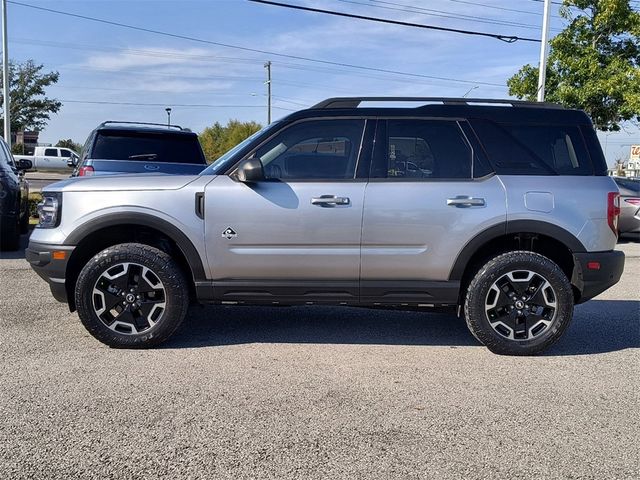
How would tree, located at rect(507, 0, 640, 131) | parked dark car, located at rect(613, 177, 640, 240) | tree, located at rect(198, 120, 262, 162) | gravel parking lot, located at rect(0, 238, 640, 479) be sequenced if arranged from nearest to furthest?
gravel parking lot, located at rect(0, 238, 640, 479), parked dark car, located at rect(613, 177, 640, 240), tree, located at rect(507, 0, 640, 131), tree, located at rect(198, 120, 262, 162)

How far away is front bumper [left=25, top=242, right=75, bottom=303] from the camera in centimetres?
472

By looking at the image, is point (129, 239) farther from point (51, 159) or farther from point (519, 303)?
point (51, 159)

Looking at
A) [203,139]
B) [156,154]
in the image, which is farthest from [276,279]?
[203,139]

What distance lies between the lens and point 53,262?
4742 millimetres

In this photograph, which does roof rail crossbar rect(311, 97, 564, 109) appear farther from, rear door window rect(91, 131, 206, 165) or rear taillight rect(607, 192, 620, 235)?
rear door window rect(91, 131, 206, 165)

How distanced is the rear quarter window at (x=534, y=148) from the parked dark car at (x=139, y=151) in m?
5.42

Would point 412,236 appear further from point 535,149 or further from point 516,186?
point 535,149

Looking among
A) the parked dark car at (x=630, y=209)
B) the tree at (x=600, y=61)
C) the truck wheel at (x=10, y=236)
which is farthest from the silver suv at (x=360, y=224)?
the tree at (x=600, y=61)

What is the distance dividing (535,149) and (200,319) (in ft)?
11.6

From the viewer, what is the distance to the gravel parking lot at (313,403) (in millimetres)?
3080

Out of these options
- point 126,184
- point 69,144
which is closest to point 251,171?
point 126,184

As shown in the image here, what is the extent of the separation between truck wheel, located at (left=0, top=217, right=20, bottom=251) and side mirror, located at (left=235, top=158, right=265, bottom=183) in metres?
5.76

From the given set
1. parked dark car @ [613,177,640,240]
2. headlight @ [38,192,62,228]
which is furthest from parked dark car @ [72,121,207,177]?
parked dark car @ [613,177,640,240]

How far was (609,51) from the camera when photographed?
1706 cm
